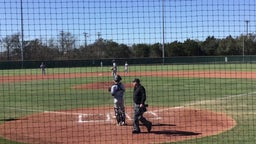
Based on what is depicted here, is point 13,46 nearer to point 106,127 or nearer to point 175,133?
point 106,127

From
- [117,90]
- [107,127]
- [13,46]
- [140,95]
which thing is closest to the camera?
[140,95]

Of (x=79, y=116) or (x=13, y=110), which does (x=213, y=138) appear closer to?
(x=79, y=116)

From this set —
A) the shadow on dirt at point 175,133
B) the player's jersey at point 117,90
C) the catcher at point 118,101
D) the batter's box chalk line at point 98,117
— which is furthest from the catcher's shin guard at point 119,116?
the shadow on dirt at point 175,133

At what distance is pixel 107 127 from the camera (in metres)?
11.5

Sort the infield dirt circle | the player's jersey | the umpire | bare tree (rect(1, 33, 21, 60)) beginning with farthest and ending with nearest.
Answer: bare tree (rect(1, 33, 21, 60)) < the player's jersey < the umpire < the infield dirt circle

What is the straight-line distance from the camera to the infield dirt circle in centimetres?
1016

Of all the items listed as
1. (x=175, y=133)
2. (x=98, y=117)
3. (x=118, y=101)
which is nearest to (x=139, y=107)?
(x=175, y=133)

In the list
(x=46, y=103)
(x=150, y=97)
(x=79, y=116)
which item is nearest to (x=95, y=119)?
(x=79, y=116)

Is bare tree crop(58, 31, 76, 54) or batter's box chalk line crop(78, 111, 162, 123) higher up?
bare tree crop(58, 31, 76, 54)

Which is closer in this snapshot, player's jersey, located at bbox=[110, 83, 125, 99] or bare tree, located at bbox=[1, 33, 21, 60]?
player's jersey, located at bbox=[110, 83, 125, 99]

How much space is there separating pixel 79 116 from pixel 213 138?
210 inches

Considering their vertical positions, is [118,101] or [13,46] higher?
[13,46]

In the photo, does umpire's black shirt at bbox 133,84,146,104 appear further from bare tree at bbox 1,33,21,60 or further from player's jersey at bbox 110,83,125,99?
bare tree at bbox 1,33,21,60

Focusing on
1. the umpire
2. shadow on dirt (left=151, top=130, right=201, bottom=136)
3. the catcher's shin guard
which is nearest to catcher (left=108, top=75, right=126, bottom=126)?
the catcher's shin guard
